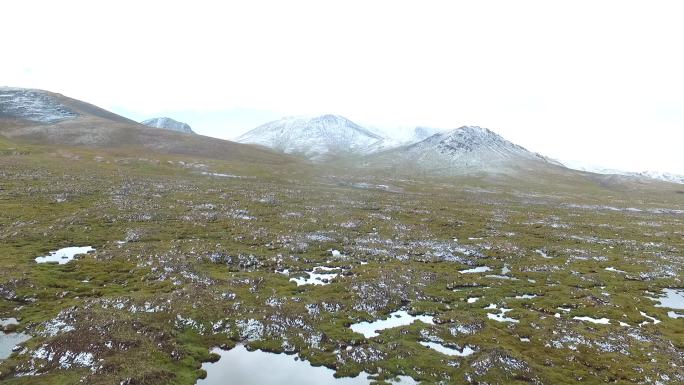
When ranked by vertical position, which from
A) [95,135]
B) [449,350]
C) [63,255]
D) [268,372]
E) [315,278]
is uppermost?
[95,135]

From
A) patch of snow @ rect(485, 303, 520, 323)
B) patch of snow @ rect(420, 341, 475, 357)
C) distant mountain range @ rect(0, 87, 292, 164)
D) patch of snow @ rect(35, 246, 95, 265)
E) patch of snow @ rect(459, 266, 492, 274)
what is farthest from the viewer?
distant mountain range @ rect(0, 87, 292, 164)

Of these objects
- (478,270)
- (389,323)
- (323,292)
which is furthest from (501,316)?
(323,292)

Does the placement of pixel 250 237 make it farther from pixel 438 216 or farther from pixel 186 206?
pixel 438 216

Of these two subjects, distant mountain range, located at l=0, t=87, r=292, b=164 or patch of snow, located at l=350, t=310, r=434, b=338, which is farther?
distant mountain range, located at l=0, t=87, r=292, b=164

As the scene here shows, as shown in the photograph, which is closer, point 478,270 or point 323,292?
point 323,292

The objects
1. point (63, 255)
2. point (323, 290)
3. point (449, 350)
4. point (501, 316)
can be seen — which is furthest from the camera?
point (63, 255)

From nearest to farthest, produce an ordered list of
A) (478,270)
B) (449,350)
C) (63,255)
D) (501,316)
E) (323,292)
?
(449,350)
(501,316)
(323,292)
(63,255)
(478,270)

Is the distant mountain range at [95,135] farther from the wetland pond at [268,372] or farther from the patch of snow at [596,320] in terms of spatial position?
the patch of snow at [596,320]

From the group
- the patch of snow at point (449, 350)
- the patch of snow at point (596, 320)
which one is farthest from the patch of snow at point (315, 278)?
the patch of snow at point (596, 320)

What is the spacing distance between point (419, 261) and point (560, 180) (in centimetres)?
18016

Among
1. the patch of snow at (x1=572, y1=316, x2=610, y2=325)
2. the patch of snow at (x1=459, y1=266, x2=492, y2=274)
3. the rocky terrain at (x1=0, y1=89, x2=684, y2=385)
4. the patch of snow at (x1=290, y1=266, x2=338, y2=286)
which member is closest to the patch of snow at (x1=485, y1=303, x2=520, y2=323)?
the rocky terrain at (x1=0, y1=89, x2=684, y2=385)

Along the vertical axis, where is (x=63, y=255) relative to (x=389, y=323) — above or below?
below

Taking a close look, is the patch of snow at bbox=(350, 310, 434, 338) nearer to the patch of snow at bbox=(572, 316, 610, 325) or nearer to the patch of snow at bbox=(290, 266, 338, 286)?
the patch of snow at bbox=(290, 266, 338, 286)

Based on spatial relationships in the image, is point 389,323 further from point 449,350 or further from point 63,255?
point 63,255
